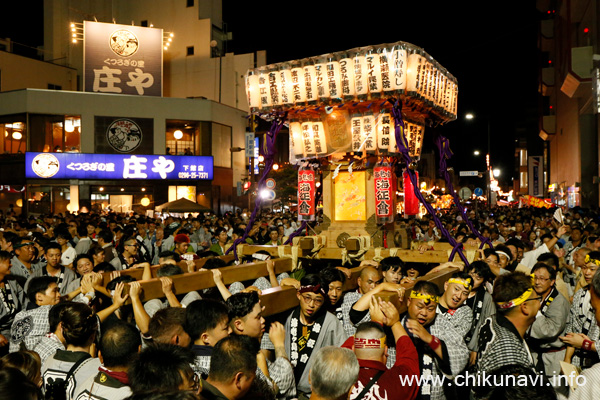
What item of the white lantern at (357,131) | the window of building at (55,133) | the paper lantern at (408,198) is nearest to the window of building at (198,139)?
the window of building at (55,133)

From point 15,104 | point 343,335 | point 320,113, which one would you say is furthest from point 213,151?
point 343,335

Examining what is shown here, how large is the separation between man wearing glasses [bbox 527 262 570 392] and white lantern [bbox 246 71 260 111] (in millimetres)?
6999

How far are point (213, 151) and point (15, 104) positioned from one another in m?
13.8

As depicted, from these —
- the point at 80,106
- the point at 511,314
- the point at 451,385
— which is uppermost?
the point at 80,106

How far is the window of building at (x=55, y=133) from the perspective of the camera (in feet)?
102

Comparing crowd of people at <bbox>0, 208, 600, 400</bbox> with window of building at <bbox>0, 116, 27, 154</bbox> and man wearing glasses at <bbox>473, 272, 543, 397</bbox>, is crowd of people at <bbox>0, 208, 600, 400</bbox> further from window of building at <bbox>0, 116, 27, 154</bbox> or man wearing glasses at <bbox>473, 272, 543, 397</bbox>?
window of building at <bbox>0, 116, 27, 154</bbox>

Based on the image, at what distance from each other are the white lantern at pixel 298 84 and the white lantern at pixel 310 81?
7 cm

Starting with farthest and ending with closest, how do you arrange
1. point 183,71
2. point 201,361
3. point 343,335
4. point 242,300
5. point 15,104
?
point 183,71, point 15,104, point 343,335, point 242,300, point 201,361

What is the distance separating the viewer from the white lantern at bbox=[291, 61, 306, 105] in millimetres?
9578

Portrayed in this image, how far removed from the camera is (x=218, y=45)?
3991 cm

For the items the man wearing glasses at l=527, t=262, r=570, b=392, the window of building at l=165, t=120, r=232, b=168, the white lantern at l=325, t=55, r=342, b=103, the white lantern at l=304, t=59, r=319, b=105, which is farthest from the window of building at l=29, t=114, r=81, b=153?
the man wearing glasses at l=527, t=262, r=570, b=392

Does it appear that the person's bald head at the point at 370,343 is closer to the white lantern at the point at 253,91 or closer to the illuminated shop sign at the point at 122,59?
the white lantern at the point at 253,91

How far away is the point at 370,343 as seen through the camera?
338 cm

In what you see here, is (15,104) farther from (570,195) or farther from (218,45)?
(570,195)
